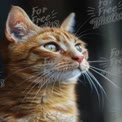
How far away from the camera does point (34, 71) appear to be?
3.60ft

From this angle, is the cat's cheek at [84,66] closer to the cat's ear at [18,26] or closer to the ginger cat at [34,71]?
the ginger cat at [34,71]

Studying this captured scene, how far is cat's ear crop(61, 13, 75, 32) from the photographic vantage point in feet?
3.81

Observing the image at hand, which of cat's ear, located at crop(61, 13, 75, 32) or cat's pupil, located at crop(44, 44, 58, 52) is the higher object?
cat's ear, located at crop(61, 13, 75, 32)

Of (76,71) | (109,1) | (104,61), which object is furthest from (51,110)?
(109,1)

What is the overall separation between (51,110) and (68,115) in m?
0.06

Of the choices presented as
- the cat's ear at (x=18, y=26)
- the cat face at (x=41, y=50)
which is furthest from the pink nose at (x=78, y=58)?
the cat's ear at (x=18, y=26)

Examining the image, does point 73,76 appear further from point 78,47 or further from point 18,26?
point 18,26

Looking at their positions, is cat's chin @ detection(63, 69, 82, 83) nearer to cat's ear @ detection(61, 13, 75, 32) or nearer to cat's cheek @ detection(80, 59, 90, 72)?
Answer: cat's cheek @ detection(80, 59, 90, 72)

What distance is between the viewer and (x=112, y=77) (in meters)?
1.20

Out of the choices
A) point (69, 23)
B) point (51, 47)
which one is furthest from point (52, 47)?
point (69, 23)

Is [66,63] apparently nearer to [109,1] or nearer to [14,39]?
[14,39]

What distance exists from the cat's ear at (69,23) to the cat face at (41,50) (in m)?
0.04

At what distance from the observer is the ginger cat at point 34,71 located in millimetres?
1092

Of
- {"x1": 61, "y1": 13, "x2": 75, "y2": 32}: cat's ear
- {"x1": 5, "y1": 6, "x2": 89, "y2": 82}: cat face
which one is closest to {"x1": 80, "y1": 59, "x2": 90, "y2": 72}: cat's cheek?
{"x1": 5, "y1": 6, "x2": 89, "y2": 82}: cat face
